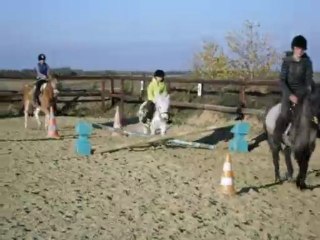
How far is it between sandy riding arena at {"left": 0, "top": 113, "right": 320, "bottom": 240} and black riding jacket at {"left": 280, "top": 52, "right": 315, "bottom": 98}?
1603 millimetres

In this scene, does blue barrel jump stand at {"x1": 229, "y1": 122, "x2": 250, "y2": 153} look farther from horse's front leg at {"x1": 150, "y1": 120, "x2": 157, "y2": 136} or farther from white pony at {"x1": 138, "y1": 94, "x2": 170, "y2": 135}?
horse's front leg at {"x1": 150, "y1": 120, "x2": 157, "y2": 136}

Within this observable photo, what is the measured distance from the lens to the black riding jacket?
9.07m

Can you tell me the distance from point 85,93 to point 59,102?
4.06ft

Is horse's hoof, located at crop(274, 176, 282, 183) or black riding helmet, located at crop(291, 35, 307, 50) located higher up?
black riding helmet, located at crop(291, 35, 307, 50)

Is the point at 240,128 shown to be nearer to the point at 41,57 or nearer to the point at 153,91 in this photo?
the point at 153,91

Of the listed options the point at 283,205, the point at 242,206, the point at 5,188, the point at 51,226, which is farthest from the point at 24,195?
the point at 283,205

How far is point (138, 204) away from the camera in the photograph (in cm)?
766

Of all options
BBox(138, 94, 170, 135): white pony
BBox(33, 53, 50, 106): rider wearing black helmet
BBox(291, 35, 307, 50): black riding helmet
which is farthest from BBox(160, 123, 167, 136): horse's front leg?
BBox(33, 53, 50, 106): rider wearing black helmet

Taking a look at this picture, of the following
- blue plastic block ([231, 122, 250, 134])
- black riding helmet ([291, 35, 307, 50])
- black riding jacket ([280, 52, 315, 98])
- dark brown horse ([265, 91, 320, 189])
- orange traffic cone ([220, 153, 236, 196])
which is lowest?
orange traffic cone ([220, 153, 236, 196])

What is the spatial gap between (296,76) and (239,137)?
3.64 meters

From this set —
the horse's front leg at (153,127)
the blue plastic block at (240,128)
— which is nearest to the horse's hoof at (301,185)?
the blue plastic block at (240,128)

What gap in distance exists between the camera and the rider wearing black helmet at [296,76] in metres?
9.02

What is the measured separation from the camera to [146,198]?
26.3 ft

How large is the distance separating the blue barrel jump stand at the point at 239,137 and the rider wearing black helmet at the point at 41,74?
7.50 m
